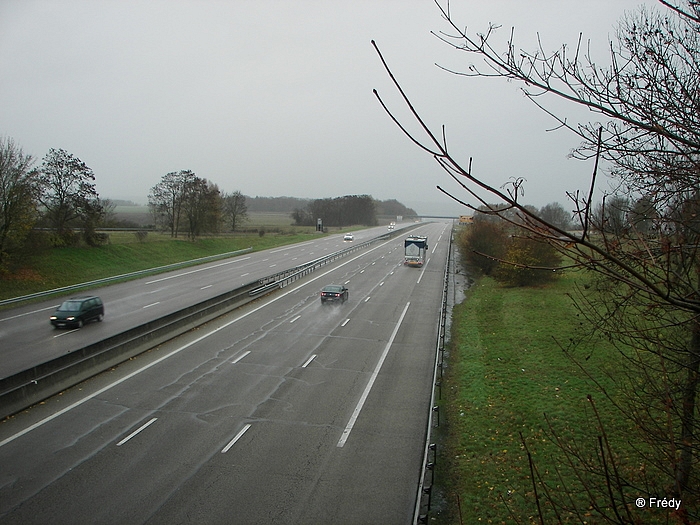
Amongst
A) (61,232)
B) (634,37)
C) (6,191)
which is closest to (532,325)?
(634,37)

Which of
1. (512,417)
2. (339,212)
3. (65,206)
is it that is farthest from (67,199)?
(339,212)

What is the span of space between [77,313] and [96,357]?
800 centimetres

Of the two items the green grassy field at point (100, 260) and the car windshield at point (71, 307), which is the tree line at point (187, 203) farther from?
the car windshield at point (71, 307)

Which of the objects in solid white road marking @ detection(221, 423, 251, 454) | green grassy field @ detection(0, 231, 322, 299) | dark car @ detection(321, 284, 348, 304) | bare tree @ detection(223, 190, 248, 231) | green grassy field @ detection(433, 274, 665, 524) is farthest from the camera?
bare tree @ detection(223, 190, 248, 231)

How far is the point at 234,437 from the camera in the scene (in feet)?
44.1

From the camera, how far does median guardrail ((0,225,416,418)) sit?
15016 mm

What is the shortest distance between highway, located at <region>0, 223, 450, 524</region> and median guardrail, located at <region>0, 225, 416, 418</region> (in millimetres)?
401

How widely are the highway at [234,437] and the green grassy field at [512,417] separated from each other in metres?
Result: 1.08

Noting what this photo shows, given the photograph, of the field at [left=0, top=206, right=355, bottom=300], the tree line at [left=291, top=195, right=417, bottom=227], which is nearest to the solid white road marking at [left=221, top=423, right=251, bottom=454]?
the field at [left=0, top=206, right=355, bottom=300]

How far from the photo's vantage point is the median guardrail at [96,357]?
15.0m

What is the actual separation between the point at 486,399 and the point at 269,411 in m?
7.29

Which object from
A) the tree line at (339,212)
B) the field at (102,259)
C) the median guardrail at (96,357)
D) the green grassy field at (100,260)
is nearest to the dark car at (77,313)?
the median guardrail at (96,357)

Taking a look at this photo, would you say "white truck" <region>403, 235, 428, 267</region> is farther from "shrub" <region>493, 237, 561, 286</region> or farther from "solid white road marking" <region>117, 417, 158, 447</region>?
"solid white road marking" <region>117, 417, 158, 447</region>

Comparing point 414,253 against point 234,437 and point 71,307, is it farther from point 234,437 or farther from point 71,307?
point 234,437
